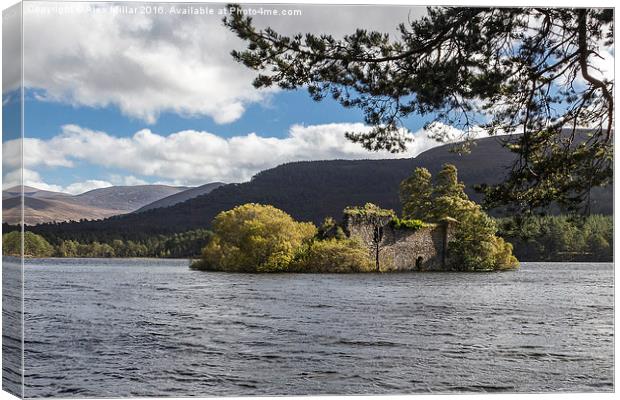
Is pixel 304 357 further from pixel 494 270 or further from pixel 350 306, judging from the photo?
pixel 494 270

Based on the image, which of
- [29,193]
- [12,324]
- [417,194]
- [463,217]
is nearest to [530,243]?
[463,217]

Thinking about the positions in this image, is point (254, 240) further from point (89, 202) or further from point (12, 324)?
point (12, 324)

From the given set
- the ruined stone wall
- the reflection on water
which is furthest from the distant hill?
the reflection on water

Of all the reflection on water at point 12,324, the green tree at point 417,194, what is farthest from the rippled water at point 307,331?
the green tree at point 417,194

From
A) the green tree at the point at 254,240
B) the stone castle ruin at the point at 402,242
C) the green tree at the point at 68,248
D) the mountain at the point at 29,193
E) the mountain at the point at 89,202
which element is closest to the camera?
the mountain at the point at 29,193

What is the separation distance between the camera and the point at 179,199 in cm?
861

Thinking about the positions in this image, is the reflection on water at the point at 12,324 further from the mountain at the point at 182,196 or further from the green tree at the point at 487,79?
the green tree at the point at 487,79

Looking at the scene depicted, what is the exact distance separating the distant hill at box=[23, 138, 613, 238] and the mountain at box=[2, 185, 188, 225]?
0.32ft

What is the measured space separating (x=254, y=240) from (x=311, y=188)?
0.82 m

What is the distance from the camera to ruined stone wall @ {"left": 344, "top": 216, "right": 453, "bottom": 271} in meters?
9.19

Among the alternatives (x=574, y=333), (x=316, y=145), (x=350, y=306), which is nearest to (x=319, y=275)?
(x=350, y=306)

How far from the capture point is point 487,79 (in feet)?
28.3

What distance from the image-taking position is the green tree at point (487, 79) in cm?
845

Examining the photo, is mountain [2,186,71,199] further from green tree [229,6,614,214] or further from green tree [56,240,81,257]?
green tree [229,6,614,214]
